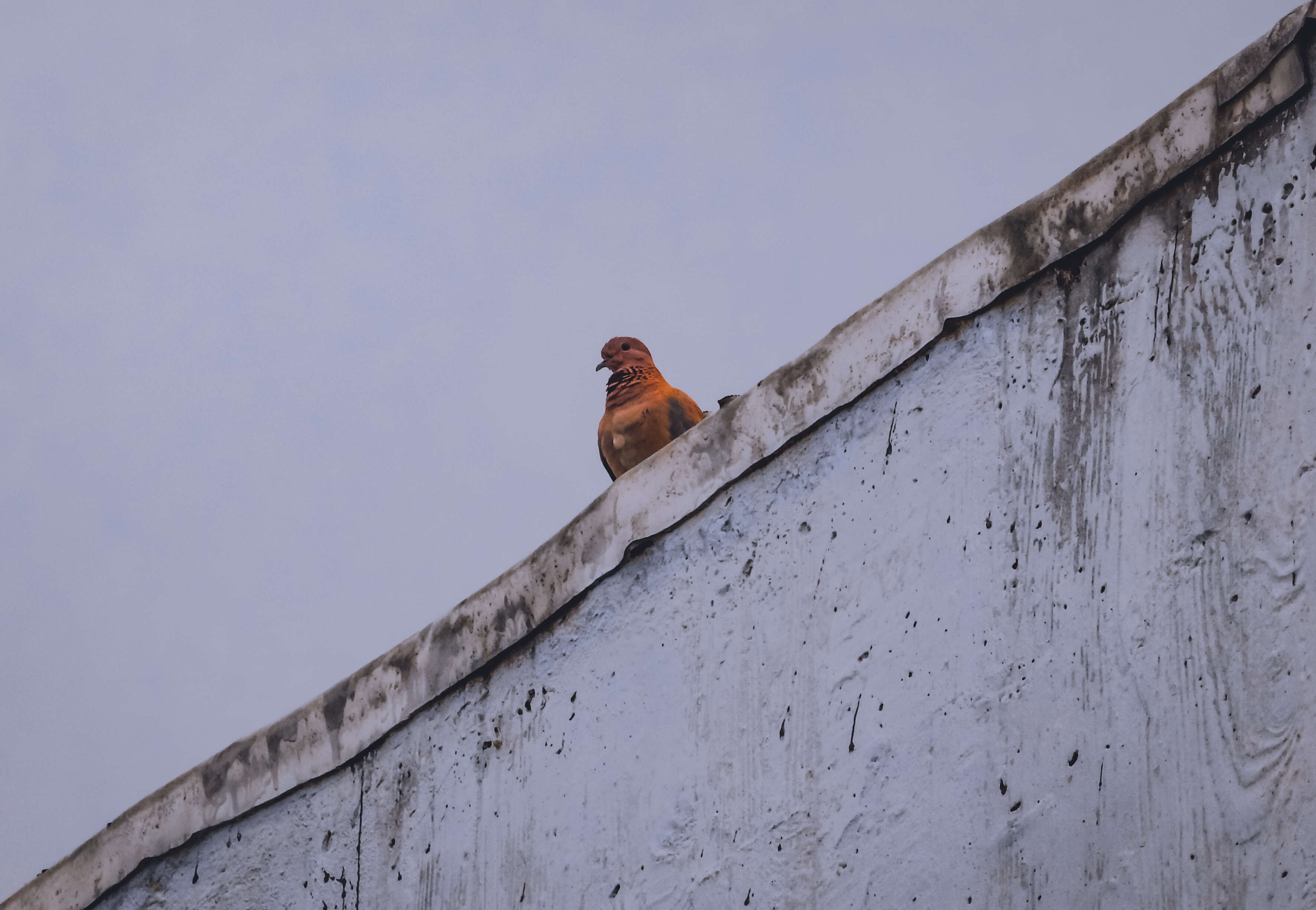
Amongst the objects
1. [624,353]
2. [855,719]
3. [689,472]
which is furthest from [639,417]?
[855,719]

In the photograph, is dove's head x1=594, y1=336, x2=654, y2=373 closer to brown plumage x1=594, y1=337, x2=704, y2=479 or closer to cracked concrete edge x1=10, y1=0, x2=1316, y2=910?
brown plumage x1=594, y1=337, x2=704, y2=479

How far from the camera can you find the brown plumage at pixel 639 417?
164 inches

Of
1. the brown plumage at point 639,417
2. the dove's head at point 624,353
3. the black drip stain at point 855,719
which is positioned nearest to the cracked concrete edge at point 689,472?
the black drip stain at point 855,719

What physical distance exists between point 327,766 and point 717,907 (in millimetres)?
1216

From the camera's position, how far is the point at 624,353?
4.71 m

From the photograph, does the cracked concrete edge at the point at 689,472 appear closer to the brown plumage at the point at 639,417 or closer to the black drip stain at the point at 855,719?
the black drip stain at the point at 855,719

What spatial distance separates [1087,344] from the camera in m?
2.33

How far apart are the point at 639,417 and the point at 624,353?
566 mm

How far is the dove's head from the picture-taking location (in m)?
4.69

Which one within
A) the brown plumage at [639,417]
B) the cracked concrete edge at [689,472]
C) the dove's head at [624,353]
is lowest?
the cracked concrete edge at [689,472]

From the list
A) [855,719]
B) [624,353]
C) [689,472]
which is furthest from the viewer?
[624,353]

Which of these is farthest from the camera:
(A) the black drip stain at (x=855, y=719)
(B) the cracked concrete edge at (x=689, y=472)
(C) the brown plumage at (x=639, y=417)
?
(C) the brown plumage at (x=639, y=417)

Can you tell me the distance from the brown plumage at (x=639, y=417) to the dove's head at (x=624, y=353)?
10 cm

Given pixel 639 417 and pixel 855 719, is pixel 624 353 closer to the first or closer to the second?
pixel 639 417
